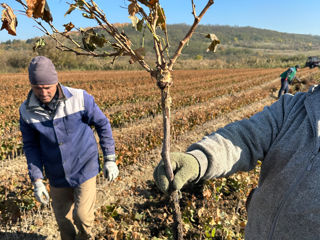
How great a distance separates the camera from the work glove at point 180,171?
1.16m

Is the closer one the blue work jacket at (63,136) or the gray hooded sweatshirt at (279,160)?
the gray hooded sweatshirt at (279,160)

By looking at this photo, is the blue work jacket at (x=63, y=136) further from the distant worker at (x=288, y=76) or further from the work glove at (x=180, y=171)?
the distant worker at (x=288, y=76)

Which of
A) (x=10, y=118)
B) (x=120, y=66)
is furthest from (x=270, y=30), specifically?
(x=10, y=118)

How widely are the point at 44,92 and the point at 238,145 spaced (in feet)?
5.43

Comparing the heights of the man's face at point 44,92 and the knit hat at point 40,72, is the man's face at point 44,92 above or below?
below

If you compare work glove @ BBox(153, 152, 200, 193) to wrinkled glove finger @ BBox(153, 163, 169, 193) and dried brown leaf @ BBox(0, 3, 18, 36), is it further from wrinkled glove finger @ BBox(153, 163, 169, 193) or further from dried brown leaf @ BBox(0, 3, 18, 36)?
dried brown leaf @ BBox(0, 3, 18, 36)

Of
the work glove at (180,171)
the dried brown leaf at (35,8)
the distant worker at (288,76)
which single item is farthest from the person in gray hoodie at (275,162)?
the distant worker at (288,76)

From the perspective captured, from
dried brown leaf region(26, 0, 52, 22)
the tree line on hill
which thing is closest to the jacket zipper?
the tree line on hill

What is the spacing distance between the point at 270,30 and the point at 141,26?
212 meters

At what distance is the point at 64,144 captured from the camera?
2145 mm

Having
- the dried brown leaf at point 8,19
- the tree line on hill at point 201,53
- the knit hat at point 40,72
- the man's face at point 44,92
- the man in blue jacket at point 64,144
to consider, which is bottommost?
the man in blue jacket at point 64,144

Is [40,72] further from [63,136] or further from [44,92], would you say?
[63,136]

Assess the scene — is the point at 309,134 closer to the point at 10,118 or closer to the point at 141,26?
the point at 141,26

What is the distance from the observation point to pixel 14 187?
386 cm
